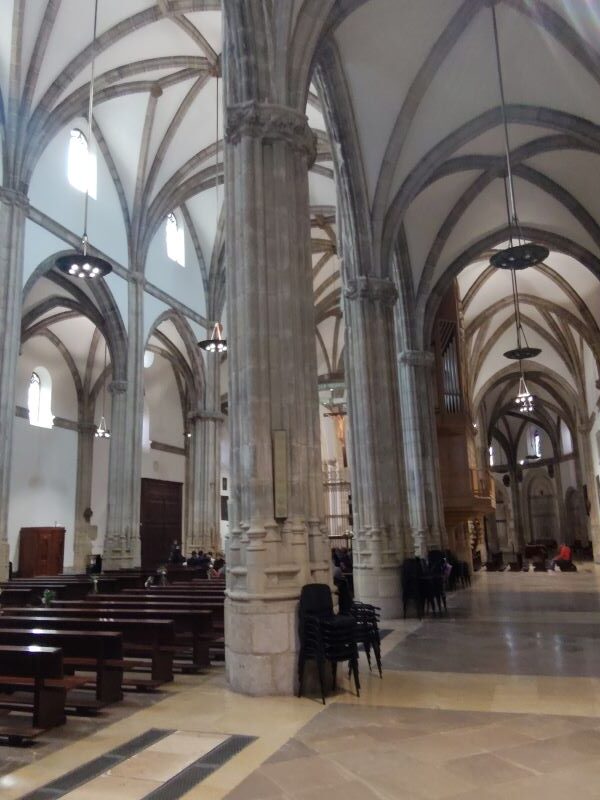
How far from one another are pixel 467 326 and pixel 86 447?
688 inches

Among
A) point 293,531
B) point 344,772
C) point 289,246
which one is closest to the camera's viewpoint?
point 344,772

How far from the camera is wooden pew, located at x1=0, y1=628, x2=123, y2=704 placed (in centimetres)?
615

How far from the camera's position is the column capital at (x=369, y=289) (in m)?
14.5

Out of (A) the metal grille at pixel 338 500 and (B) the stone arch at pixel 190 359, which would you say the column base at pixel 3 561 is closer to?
(B) the stone arch at pixel 190 359

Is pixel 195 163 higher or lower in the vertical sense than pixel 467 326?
higher

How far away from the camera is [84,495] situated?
86.8 feet

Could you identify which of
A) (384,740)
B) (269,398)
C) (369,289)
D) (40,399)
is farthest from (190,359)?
(384,740)

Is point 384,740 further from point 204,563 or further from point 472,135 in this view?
point 204,563

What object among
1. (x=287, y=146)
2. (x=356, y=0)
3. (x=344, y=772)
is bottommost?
(x=344, y=772)

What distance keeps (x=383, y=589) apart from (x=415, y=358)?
9021mm

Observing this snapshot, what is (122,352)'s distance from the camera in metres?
20.9

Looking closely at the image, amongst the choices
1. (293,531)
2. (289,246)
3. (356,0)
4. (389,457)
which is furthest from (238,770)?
(356,0)

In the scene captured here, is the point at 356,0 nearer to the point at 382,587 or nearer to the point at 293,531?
the point at 293,531

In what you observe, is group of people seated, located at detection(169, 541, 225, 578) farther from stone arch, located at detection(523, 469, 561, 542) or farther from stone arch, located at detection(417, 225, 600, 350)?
stone arch, located at detection(523, 469, 561, 542)
